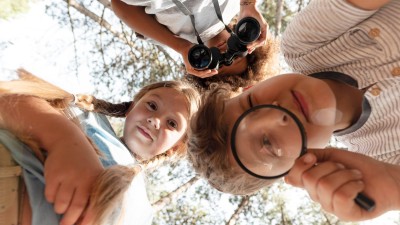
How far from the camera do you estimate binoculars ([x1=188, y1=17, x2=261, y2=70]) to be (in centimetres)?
237

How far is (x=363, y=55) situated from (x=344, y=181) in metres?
0.76

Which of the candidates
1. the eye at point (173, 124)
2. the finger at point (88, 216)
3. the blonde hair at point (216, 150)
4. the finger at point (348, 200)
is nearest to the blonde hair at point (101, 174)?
the finger at point (88, 216)

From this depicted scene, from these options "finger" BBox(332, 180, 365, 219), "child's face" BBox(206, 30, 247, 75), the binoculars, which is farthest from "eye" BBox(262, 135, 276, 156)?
"child's face" BBox(206, 30, 247, 75)

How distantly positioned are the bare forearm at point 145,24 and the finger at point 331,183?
170 cm

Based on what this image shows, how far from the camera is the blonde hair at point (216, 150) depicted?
146 centimetres

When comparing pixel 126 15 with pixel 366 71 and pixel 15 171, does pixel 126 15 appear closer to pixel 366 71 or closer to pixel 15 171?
pixel 366 71

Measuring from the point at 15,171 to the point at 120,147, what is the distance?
1.01 m

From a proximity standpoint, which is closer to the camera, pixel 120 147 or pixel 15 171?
pixel 15 171

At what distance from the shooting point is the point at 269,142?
1197 mm

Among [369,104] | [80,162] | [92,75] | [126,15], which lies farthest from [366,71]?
[92,75]

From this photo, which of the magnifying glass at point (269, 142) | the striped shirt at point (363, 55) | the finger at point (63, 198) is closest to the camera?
the finger at point (63, 198)

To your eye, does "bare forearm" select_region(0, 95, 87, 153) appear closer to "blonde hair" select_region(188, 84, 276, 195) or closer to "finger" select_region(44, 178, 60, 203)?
"finger" select_region(44, 178, 60, 203)

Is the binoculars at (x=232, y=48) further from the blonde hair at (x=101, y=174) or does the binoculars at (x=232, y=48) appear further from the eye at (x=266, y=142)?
the eye at (x=266, y=142)

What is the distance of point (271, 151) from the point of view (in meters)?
1.20
